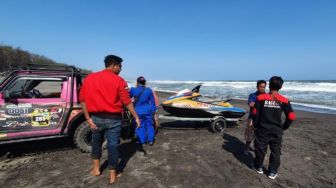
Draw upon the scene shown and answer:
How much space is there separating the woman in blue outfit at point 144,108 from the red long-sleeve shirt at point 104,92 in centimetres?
205

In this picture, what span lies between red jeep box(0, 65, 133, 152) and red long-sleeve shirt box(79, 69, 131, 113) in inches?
72.3

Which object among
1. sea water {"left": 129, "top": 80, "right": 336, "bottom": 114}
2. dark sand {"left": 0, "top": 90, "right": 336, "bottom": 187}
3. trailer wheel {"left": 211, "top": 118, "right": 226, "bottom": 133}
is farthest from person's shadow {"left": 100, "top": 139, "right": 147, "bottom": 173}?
sea water {"left": 129, "top": 80, "right": 336, "bottom": 114}

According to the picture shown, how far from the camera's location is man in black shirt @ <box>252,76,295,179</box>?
358 cm

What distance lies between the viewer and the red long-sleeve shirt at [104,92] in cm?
314

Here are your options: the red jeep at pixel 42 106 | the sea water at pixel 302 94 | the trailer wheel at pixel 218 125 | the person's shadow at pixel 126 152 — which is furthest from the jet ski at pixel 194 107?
the red jeep at pixel 42 106

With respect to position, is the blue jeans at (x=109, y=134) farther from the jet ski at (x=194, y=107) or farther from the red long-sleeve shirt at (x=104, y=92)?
the jet ski at (x=194, y=107)

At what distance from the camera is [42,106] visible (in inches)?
178

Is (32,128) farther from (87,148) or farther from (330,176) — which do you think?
(330,176)

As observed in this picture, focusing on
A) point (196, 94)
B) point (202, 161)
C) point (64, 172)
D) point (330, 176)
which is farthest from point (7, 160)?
point (330, 176)

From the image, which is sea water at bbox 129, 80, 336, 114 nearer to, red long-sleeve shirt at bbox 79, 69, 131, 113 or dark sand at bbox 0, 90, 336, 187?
dark sand at bbox 0, 90, 336, 187

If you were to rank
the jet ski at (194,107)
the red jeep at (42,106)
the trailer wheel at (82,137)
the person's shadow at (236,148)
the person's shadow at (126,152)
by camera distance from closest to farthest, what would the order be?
the person's shadow at (126,152)
the red jeep at (42,106)
the person's shadow at (236,148)
the trailer wheel at (82,137)
the jet ski at (194,107)

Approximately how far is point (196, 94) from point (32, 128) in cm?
471

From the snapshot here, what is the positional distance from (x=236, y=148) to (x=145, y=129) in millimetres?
2434

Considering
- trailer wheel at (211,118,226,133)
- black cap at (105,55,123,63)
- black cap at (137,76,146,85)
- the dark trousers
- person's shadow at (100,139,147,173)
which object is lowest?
person's shadow at (100,139,147,173)
